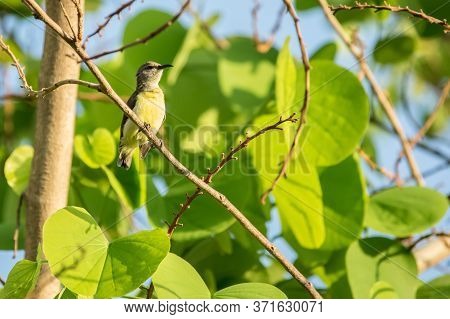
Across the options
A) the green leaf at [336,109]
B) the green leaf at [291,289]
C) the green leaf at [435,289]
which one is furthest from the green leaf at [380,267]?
the green leaf at [336,109]

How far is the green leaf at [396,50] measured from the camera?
289cm

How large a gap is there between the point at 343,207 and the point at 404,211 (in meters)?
0.21

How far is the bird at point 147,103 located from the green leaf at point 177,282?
816 millimetres

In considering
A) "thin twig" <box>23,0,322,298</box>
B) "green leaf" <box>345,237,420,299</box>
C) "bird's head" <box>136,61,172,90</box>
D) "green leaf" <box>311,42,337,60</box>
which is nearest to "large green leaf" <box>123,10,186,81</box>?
"bird's head" <box>136,61,172,90</box>

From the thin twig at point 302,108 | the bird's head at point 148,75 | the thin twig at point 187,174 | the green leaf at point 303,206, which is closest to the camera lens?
the thin twig at point 187,174

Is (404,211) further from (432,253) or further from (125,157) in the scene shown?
(125,157)

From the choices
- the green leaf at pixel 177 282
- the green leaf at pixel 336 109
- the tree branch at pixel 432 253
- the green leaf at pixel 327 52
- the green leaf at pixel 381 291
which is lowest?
the green leaf at pixel 381 291

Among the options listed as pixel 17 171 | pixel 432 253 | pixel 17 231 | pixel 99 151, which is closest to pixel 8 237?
pixel 17 231

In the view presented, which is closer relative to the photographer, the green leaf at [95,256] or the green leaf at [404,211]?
the green leaf at [95,256]

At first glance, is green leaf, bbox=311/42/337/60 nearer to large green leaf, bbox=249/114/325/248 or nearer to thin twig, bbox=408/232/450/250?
large green leaf, bbox=249/114/325/248

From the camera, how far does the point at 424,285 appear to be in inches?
82.6

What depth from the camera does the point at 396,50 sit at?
2.92 meters

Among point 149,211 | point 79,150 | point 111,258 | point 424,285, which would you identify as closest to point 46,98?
point 79,150

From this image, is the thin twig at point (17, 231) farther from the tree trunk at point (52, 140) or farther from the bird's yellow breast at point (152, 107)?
the bird's yellow breast at point (152, 107)
